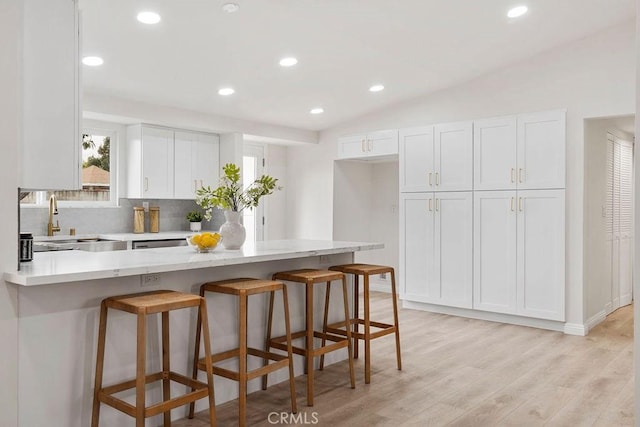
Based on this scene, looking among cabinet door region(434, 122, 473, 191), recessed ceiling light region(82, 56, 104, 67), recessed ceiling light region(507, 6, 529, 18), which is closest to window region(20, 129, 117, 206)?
recessed ceiling light region(82, 56, 104, 67)

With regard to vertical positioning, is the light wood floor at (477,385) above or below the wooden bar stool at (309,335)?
below

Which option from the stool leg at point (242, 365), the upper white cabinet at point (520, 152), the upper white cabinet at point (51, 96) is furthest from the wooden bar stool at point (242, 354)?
the upper white cabinet at point (520, 152)

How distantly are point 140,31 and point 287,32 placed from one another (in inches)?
43.5

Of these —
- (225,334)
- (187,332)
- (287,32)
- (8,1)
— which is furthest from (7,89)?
(287,32)

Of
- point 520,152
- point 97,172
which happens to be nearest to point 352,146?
point 520,152

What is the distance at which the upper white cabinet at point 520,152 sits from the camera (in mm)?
4992

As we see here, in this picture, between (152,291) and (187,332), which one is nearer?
(152,291)

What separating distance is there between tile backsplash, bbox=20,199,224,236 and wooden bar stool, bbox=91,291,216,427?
3.12m

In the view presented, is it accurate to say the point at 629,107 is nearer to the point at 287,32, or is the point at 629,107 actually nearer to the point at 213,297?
the point at 287,32

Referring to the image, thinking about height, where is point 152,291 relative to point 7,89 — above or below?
below

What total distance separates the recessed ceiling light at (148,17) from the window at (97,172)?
228 centimetres

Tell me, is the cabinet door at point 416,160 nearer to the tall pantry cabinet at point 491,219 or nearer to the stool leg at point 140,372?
the tall pantry cabinet at point 491,219

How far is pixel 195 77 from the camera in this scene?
4.86 m

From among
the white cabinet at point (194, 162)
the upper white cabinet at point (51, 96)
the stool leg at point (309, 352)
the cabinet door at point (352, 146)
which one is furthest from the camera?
the cabinet door at point (352, 146)
